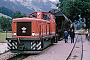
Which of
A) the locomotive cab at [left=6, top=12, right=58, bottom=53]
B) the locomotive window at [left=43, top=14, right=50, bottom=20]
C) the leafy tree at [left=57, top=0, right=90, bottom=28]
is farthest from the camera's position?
the leafy tree at [left=57, top=0, right=90, bottom=28]

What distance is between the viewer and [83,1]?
5678cm

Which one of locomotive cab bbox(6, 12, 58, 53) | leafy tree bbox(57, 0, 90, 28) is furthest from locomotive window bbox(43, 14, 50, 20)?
leafy tree bbox(57, 0, 90, 28)

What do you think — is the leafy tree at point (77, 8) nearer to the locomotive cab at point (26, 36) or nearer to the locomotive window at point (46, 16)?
the locomotive window at point (46, 16)

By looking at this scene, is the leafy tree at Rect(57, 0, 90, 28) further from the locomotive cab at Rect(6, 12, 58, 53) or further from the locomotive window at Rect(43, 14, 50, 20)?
the locomotive cab at Rect(6, 12, 58, 53)

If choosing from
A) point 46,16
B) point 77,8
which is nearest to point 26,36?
point 46,16

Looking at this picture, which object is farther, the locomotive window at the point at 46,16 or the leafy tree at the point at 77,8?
the leafy tree at the point at 77,8

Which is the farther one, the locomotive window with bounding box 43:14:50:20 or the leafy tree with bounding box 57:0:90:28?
the leafy tree with bounding box 57:0:90:28

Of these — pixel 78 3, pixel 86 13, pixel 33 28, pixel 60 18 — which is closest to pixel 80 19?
pixel 86 13

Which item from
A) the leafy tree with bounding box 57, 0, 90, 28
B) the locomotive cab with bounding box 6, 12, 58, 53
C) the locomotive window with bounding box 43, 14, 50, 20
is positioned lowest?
the locomotive cab with bounding box 6, 12, 58, 53

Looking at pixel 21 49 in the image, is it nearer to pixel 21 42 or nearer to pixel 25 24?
pixel 21 42

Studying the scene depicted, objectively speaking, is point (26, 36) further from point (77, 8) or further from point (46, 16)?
point (77, 8)

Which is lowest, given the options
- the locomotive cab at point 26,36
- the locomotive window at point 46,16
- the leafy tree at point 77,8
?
the locomotive cab at point 26,36

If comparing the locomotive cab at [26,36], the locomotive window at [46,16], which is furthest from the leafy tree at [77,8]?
the locomotive cab at [26,36]

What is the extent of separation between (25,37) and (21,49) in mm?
940
